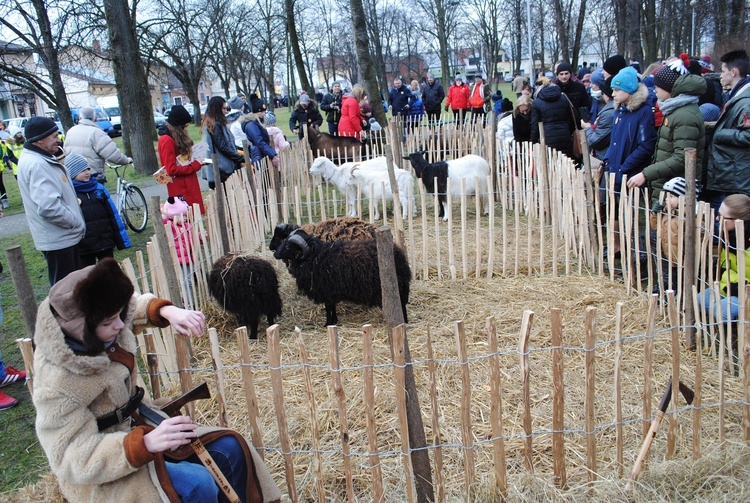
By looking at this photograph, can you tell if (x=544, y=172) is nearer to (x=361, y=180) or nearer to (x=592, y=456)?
(x=361, y=180)

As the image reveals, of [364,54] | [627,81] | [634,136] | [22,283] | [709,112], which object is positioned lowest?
[22,283]

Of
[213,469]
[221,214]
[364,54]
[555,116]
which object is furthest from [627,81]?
[364,54]

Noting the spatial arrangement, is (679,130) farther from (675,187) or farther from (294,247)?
(294,247)

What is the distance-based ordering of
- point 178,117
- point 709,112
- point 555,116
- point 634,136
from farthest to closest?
point 555,116 < point 709,112 < point 178,117 < point 634,136

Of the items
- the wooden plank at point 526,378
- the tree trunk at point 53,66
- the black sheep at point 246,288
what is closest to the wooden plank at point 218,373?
the wooden plank at point 526,378

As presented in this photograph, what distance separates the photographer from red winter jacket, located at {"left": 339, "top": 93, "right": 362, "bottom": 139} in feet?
41.0

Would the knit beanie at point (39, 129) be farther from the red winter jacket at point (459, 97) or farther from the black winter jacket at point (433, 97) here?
the black winter jacket at point (433, 97)

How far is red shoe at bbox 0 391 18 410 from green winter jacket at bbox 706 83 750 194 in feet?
19.0

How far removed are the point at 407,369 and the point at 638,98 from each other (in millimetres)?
4313

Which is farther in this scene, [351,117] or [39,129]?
[351,117]

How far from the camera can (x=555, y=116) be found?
801cm

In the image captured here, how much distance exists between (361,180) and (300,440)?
230 inches

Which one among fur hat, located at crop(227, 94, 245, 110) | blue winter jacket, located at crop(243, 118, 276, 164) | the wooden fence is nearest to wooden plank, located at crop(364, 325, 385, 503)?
the wooden fence

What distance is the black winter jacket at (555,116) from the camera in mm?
7938
